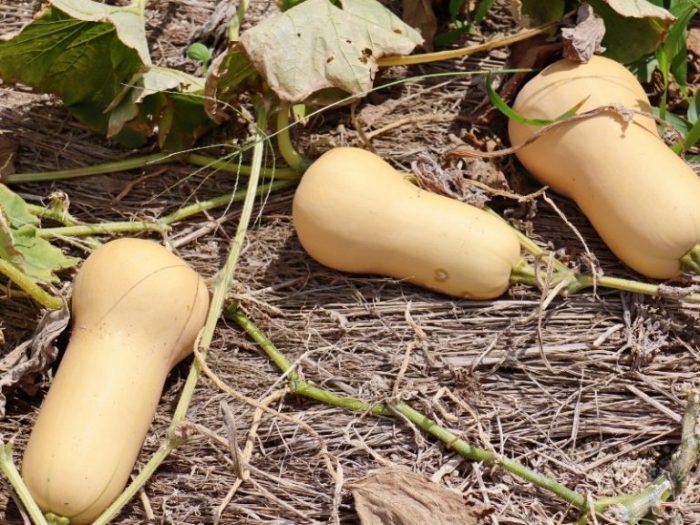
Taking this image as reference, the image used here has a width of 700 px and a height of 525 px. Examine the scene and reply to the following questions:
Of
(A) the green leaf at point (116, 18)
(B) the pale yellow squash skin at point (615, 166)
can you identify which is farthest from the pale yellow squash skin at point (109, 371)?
(B) the pale yellow squash skin at point (615, 166)

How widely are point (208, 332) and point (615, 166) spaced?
2.81ft

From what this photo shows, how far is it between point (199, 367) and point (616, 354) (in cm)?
81

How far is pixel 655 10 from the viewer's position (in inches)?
78.9

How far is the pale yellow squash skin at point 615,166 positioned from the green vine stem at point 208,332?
0.55 m

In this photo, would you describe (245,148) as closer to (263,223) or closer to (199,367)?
(263,223)

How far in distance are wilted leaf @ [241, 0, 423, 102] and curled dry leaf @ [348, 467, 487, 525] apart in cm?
77

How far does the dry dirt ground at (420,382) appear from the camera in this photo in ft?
5.99

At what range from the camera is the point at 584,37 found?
2006 millimetres

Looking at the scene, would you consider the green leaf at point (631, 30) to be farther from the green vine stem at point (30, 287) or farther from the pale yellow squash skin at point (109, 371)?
the green vine stem at point (30, 287)

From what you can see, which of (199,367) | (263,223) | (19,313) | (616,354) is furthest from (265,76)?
(616,354)

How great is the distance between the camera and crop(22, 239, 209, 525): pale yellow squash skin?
1.78 meters

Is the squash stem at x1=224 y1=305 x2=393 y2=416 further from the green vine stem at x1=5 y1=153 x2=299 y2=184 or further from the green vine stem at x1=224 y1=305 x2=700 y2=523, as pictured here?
the green vine stem at x1=5 y1=153 x2=299 y2=184

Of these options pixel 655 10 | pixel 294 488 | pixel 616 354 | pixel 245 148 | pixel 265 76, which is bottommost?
pixel 294 488

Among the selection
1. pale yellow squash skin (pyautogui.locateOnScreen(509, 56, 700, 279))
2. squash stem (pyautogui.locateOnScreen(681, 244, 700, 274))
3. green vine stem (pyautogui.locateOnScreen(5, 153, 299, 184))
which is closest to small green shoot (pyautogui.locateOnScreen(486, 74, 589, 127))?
pale yellow squash skin (pyautogui.locateOnScreen(509, 56, 700, 279))
